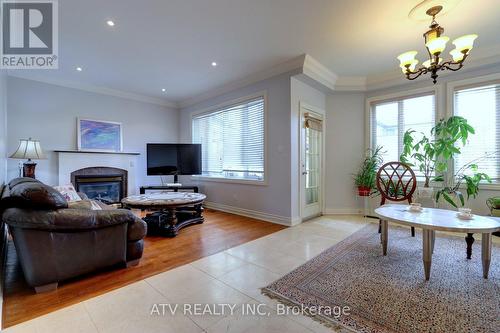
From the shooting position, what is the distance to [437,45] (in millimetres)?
2342

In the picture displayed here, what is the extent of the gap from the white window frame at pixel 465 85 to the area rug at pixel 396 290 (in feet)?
4.03

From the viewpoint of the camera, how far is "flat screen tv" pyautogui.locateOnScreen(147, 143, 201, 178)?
5109 millimetres

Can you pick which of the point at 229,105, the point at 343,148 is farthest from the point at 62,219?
the point at 343,148

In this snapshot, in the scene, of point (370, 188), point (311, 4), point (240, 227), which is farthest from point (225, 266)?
point (370, 188)

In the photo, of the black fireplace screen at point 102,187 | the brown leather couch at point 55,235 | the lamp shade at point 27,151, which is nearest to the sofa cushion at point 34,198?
the brown leather couch at point 55,235

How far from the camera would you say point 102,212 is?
217 cm

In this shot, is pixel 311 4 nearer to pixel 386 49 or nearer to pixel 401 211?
pixel 386 49

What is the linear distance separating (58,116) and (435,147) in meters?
6.95

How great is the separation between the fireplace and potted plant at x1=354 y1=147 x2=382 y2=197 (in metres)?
Result: 5.20

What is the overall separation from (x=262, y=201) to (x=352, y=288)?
2.50 m

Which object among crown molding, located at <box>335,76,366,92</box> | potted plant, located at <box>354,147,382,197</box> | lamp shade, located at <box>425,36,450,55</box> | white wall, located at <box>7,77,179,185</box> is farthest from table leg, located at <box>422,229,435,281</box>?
white wall, located at <box>7,77,179,185</box>

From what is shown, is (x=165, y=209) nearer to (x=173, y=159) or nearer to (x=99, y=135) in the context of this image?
(x=173, y=159)

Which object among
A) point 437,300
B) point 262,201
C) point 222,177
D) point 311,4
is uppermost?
point 311,4

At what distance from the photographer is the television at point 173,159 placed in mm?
5109
